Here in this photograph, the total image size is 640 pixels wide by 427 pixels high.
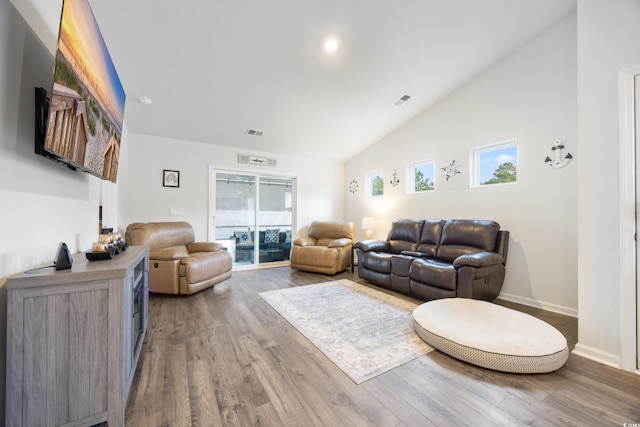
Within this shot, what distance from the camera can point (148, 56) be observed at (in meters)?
2.60

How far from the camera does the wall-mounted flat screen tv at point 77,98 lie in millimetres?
1167

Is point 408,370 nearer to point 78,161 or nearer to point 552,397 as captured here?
point 552,397

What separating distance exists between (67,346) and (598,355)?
3383mm

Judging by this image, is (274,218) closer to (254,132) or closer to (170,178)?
(254,132)

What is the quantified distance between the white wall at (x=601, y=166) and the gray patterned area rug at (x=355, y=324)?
1282 millimetres

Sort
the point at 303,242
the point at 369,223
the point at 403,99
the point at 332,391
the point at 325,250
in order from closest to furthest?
1. the point at 332,391
2. the point at 403,99
3. the point at 325,250
4. the point at 303,242
5. the point at 369,223

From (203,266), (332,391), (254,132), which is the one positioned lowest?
(332,391)

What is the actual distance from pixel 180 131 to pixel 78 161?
296 cm

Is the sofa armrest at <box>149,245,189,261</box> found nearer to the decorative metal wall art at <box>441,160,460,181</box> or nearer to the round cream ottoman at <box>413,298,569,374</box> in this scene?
the round cream ottoman at <box>413,298,569,374</box>

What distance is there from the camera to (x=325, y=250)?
14.6ft

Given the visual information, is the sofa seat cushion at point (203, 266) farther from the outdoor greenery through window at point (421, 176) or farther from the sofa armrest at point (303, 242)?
the outdoor greenery through window at point (421, 176)

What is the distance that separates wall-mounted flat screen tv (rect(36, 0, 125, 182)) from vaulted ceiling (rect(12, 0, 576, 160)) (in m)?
0.33

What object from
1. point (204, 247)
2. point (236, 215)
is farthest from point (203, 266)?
point (236, 215)

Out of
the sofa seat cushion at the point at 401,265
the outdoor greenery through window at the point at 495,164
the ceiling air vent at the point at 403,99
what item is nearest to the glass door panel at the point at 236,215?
the sofa seat cushion at the point at 401,265
